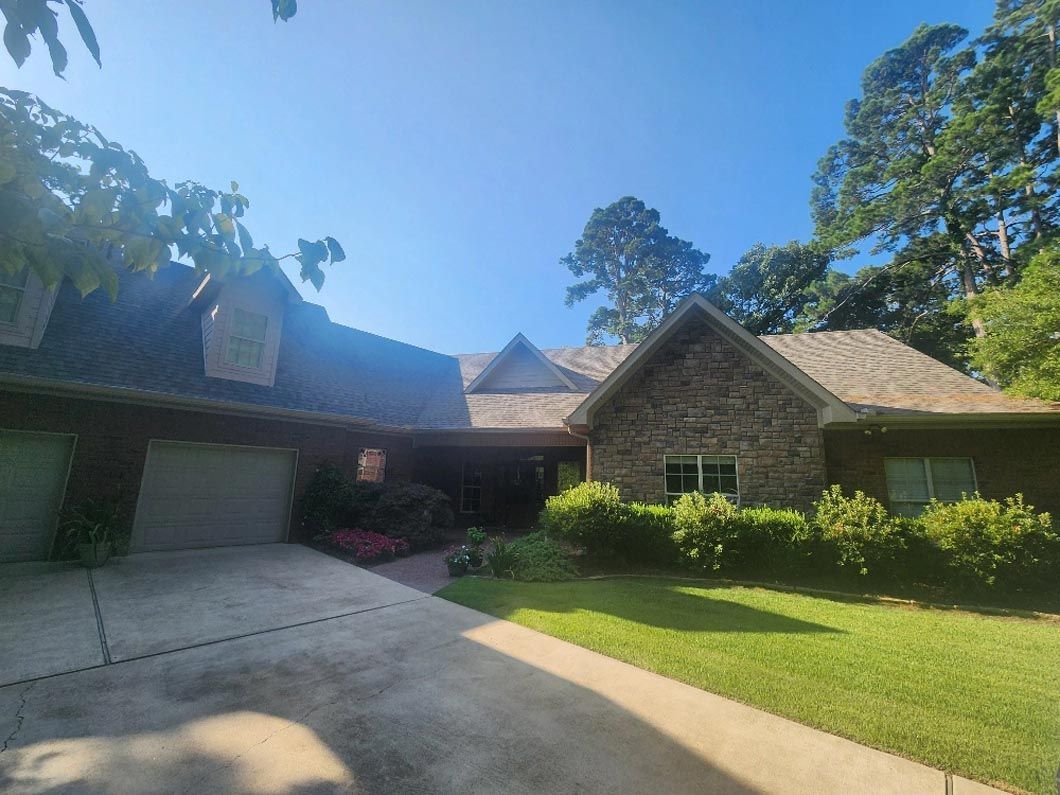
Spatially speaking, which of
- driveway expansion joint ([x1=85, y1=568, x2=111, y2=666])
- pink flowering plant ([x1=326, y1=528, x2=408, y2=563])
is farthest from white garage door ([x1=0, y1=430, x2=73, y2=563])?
pink flowering plant ([x1=326, y1=528, x2=408, y2=563])

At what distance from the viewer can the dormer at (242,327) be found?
10.9m

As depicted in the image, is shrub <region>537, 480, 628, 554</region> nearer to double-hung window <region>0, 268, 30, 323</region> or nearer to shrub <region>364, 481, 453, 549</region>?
shrub <region>364, 481, 453, 549</region>

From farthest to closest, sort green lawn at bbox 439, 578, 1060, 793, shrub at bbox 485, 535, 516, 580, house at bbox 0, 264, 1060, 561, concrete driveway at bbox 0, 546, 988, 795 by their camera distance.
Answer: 1. shrub at bbox 485, 535, 516, 580
2. house at bbox 0, 264, 1060, 561
3. green lawn at bbox 439, 578, 1060, 793
4. concrete driveway at bbox 0, 546, 988, 795

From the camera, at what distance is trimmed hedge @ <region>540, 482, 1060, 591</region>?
744 centimetres

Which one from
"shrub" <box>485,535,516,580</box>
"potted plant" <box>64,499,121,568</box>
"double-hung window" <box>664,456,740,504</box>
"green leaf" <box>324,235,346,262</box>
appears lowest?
"shrub" <box>485,535,516,580</box>

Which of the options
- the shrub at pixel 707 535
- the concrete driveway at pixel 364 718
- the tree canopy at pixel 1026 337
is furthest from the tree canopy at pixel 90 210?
the tree canopy at pixel 1026 337

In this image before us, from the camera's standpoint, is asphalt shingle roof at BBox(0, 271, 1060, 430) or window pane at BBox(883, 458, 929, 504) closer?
asphalt shingle roof at BBox(0, 271, 1060, 430)

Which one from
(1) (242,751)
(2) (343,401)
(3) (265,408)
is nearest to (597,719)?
(1) (242,751)

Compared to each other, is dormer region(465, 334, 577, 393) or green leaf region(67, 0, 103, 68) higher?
dormer region(465, 334, 577, 393)

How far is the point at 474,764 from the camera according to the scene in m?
3.04

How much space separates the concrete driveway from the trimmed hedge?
4.07 metres

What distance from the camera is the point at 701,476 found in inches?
414

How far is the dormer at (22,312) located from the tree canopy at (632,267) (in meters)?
30.5

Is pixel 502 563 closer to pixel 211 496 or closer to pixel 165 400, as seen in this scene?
pixel 211 496
